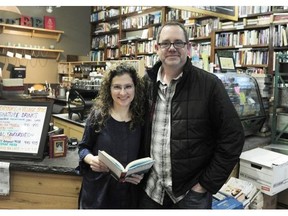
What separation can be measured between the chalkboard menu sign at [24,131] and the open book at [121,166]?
66 centimetres

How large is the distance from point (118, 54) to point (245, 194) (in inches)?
240

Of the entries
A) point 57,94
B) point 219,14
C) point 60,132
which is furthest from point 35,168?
point 57,94

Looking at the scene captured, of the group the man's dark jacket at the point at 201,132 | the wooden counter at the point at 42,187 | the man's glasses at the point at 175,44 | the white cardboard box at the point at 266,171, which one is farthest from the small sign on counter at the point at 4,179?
the white cardboard box at the point at 266,171

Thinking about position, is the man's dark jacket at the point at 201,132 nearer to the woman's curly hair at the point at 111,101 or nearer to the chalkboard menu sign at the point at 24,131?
the woman's curly hair at the point at 111,101

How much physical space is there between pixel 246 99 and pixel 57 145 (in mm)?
2128

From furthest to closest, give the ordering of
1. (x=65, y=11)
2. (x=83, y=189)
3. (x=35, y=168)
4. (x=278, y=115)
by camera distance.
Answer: (x=65, y=11)
(x=278, y=115)
(x=35, y=168)
(x=83, y=189)

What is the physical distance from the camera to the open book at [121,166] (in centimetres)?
129

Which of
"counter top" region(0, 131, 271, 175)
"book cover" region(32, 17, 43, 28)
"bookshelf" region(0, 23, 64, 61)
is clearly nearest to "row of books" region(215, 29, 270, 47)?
"counter top" region(0, 131, 271, 175)

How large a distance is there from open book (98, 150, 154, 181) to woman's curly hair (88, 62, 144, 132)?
0.79 feet

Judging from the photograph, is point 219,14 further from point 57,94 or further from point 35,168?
point 57,94

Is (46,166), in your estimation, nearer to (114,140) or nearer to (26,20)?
(114,140)

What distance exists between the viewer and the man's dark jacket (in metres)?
1.46

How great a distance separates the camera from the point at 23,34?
7781mm

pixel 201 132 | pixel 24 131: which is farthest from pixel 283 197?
pixel 24 131
